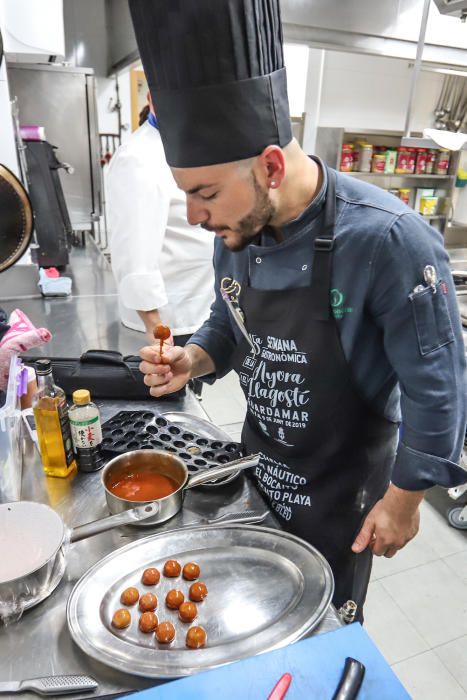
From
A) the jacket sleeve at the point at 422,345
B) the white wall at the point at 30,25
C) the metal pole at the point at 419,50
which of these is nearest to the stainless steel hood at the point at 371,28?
the metal pole at the point at 419,50

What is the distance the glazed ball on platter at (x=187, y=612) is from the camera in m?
0.72

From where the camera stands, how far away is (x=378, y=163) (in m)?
4.93

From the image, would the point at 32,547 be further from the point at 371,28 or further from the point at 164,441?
the point at 371,28

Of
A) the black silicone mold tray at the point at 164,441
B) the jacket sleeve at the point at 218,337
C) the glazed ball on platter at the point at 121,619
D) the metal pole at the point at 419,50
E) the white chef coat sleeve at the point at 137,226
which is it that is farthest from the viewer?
the metal pole at the point at 419,50

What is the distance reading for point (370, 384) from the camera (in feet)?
3.44

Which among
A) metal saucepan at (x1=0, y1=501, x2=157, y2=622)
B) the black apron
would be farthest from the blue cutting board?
the black apron

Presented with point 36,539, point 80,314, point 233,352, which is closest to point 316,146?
point 80,314

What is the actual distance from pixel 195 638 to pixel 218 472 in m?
0.31

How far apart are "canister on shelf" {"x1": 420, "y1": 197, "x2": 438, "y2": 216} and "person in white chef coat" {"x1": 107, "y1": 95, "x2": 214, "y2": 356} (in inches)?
159

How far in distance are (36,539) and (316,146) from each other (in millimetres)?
5029

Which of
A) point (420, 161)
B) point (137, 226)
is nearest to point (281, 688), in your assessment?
point (137, 226)

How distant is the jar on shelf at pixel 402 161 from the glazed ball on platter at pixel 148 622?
17.1 feet

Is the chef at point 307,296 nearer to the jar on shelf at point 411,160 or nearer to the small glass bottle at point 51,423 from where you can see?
the small glass bottle at point 51,423

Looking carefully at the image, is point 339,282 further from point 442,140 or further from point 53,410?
Answer: point 442,140
